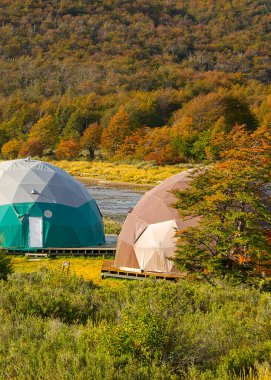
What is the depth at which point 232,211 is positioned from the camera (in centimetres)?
1418

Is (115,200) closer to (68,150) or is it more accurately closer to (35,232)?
(35,232)

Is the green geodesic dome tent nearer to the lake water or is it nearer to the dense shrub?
the lake water

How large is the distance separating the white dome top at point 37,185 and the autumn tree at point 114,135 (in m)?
54.4

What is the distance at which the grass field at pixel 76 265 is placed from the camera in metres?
18.2

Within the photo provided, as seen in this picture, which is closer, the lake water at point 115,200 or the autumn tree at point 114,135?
the lake water at point 115,200

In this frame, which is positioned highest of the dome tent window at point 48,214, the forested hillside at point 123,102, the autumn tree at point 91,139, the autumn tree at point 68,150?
the forested hillside at point 123,102

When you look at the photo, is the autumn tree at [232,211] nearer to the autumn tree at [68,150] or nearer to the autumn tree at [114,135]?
the autumn tree at [68,150]

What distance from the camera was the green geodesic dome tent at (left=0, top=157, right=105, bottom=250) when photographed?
70.8ft

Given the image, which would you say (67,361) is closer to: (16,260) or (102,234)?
(16,260)

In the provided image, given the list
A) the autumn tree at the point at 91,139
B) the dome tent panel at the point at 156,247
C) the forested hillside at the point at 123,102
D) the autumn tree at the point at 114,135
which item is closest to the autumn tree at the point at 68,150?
the forested hillside at the point at 123,102

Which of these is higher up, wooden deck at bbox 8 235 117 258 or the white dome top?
the white dome top

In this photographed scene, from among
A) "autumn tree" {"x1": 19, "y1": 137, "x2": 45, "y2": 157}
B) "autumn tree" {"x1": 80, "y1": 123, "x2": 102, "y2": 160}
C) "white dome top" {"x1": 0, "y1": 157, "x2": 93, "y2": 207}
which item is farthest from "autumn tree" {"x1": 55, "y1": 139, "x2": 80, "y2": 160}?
"white dome top" {"x1": 0, "y1": 157, "x2": 93, "y2": 207}

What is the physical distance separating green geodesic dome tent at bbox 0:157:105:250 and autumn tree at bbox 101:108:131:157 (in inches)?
2156

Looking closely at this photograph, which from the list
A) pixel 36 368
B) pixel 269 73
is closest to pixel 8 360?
pixel 36 368
